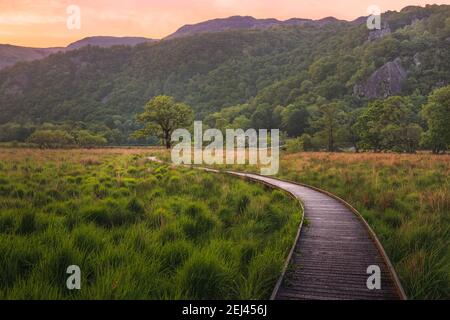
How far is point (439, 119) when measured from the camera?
143 ft

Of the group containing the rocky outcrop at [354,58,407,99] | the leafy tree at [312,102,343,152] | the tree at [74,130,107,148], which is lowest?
the tree at [74,130,107,148]

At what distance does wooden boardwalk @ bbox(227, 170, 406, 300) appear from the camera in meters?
5.06

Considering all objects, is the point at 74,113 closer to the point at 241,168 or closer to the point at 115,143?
the point at 115,143

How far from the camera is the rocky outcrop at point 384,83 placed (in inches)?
4841

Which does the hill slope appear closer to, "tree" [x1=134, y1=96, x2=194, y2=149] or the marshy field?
"tree" [x1=134, y1=96, x2=194, y2=149]

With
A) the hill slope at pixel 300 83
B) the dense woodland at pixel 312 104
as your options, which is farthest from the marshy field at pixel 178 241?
the hill slope at pixel 300 83

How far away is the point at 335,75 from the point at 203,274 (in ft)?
490

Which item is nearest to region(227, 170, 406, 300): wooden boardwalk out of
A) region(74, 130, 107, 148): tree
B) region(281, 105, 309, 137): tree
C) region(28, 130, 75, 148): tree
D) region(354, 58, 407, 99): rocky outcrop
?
region(28, 130, 75, 148): tree

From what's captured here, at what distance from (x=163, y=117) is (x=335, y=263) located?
4892cm

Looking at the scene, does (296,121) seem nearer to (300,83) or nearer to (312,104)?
(312,104)

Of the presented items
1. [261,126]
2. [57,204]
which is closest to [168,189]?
[57,204]

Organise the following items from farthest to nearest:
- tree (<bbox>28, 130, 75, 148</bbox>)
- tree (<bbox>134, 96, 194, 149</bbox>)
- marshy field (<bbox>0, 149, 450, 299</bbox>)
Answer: tree (<bbox>28, 130, 75, 148</bbox>) < tree (<bbox>134, 96, 194, 149</bbox>) < marshy field (<bbox>0, 149, 450, 299</bbox>)

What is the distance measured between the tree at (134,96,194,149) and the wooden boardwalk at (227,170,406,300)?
4541 centimetres

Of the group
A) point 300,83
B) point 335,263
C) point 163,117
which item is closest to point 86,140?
point 163,117
